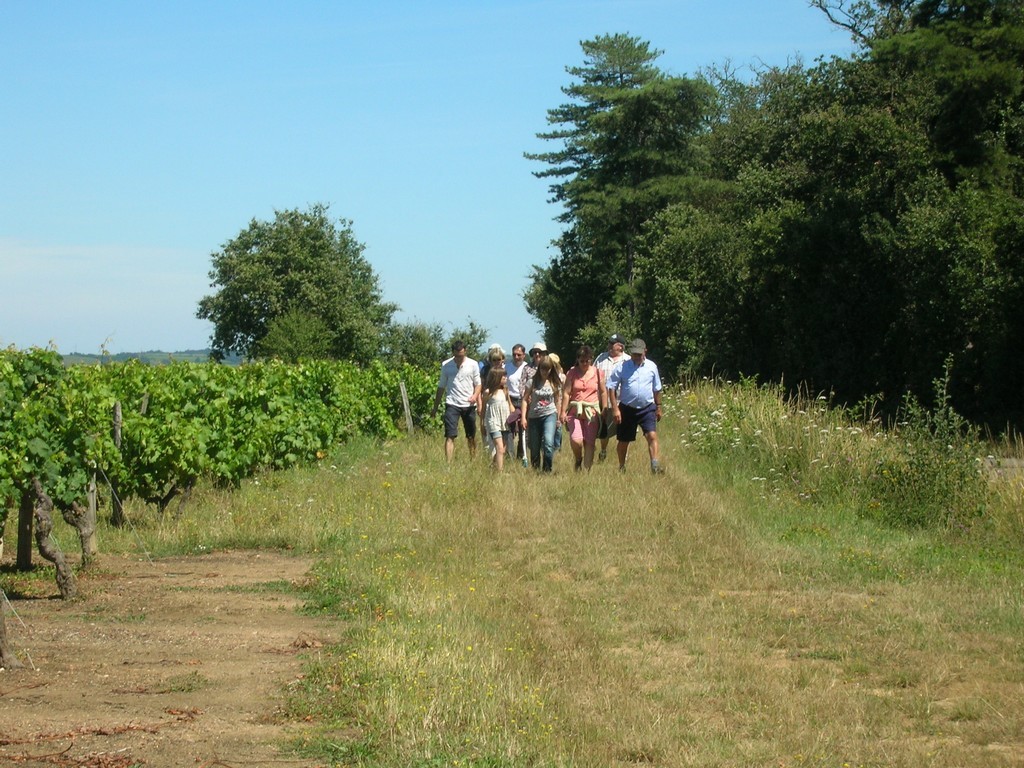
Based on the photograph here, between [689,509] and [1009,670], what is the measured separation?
5095mm

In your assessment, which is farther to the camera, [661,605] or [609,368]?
[609,368]

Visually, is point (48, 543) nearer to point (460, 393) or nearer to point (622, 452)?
point (622, 452)

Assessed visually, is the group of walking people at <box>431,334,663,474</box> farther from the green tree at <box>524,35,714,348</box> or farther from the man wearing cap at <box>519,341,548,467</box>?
the green tree at <box>524,35,714,348</box>

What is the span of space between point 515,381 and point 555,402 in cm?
174

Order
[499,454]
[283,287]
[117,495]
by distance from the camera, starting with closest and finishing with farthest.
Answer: [117,495]
[499,454]
[283,287]

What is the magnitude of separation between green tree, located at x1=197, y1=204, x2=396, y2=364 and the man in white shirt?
176 feet

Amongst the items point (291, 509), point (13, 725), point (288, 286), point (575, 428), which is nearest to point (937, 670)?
point (13, 725)

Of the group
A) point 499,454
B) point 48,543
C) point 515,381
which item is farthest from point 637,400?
point 48,543

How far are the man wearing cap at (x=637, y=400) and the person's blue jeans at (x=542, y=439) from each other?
876 millimetres

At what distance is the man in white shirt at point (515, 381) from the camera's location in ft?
54.6

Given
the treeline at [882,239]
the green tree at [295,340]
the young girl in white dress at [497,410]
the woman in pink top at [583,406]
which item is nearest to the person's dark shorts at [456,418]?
the young girl in white dress at [497,410]

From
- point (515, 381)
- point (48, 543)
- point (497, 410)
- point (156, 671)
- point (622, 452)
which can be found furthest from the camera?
point (515, 381)

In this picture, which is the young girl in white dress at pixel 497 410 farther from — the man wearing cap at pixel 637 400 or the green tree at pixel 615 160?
the green tree at pixel 615 160

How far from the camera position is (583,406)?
587 inches
